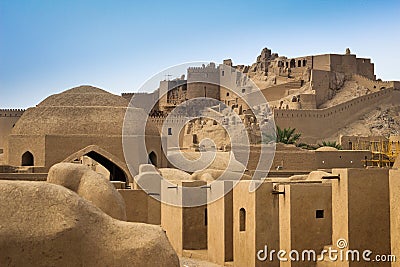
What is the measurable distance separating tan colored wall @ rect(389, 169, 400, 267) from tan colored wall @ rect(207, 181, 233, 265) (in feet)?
14.9

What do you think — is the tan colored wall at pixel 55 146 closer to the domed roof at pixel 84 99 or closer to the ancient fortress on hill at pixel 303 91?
the domed roof at pixel 84 99

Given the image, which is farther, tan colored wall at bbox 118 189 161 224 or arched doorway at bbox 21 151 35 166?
arched doorway at bbox 21 151 35 166

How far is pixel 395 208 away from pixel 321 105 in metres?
35.7

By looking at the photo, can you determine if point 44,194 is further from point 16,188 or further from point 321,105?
point 321,105

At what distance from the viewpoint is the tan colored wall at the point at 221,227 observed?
14280mm

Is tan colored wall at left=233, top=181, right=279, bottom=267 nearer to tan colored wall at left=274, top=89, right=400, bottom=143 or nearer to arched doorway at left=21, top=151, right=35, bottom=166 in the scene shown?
arched doorway at left=21, top=151, right=35, bottom=166

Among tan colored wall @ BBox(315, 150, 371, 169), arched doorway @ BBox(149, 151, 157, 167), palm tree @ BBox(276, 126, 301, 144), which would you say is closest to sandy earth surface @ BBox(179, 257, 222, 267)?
arched doorway @ BBox(149, 151, 157, 167)

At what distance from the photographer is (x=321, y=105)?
1790 inches

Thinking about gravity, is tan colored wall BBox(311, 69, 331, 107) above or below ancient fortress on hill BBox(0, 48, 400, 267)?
above

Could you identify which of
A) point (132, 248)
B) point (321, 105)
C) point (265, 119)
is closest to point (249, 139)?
point (265, 119)

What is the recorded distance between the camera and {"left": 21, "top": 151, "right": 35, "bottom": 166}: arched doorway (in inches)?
942

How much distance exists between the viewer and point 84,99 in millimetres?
24875

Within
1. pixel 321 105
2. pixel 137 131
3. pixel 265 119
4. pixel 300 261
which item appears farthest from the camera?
pixel 321 105

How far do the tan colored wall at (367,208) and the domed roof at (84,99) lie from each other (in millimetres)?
14536
